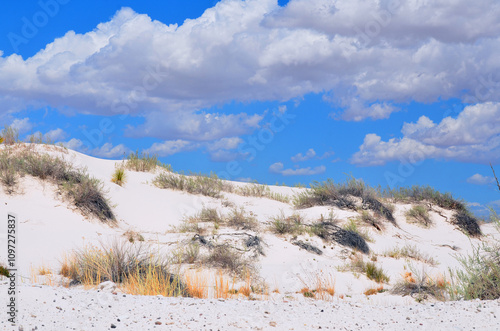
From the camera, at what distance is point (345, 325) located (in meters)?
5.21

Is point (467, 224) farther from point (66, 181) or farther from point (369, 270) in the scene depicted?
point (66, 181)

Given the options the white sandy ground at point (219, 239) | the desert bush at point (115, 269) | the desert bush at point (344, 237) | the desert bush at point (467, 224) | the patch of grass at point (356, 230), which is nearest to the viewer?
the white sandy ground at point (219, 239)

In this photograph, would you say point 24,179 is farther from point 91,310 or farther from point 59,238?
point 91,310

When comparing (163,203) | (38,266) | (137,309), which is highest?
(163,203)

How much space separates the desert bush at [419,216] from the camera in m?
16.9

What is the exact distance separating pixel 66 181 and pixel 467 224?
14.6 meters

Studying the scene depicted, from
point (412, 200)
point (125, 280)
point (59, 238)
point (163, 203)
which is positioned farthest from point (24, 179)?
point (412, 200)

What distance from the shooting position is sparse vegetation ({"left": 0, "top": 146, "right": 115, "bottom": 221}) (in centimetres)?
1217

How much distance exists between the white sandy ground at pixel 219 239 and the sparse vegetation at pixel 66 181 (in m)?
0.26

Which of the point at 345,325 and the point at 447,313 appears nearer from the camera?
the point at 345,325

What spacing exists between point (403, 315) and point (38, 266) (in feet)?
22.5

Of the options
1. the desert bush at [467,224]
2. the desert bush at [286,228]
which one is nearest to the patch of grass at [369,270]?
the desert bush at [286,228]

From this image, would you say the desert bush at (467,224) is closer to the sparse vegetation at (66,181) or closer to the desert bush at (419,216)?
the desert bush at (419,216)

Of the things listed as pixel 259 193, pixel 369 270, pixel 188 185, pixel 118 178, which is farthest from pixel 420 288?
pixel 118 178
